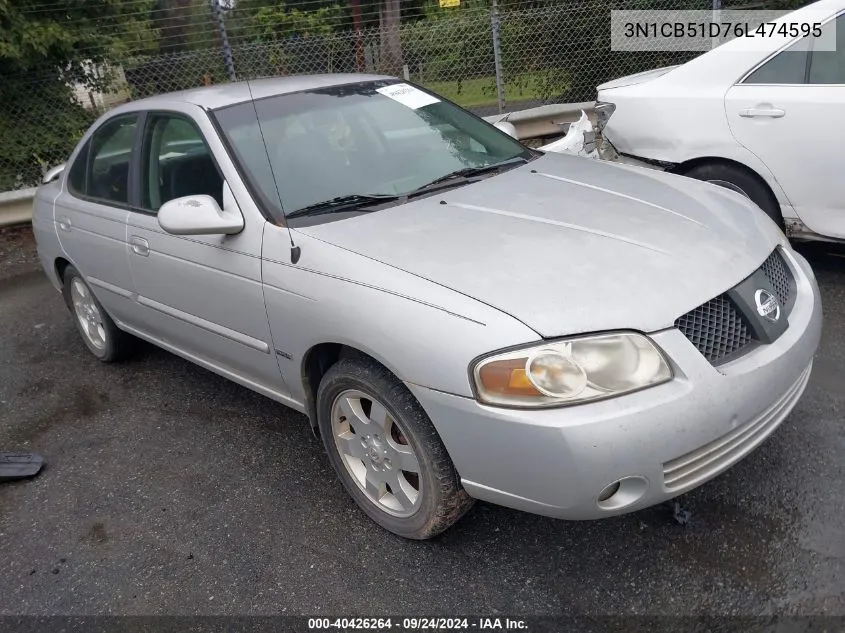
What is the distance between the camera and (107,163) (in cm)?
406

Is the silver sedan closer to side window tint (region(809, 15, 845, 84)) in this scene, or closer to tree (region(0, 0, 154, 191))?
side window tint (region(809, 15, 845, 84))

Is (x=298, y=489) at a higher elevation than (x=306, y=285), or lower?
lower

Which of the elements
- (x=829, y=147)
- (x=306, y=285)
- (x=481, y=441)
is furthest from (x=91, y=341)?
(x=829, y=147)

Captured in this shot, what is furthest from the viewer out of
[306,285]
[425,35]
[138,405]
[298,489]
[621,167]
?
[425,35]

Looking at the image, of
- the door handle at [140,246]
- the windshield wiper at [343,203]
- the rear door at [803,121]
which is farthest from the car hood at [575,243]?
the rear door at [803,121]

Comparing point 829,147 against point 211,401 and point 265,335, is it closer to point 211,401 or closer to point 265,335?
point 265,335

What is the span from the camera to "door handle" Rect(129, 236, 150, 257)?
11.6ft

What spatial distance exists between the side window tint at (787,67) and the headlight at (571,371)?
2.99 metres

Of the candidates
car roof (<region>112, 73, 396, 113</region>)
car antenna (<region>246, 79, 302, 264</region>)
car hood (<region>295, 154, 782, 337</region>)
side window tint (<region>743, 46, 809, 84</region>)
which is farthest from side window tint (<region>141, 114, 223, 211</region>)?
side window tint (<region>743, 46, 809, 84</region>)

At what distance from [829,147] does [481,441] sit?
10.3 feet

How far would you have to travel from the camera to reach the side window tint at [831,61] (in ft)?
13.6

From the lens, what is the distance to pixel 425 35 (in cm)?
851

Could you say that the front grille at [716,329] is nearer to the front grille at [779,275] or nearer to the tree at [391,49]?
the front grille at [779,275]

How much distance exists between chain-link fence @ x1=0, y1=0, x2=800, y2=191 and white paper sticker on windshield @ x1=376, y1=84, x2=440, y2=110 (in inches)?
185
